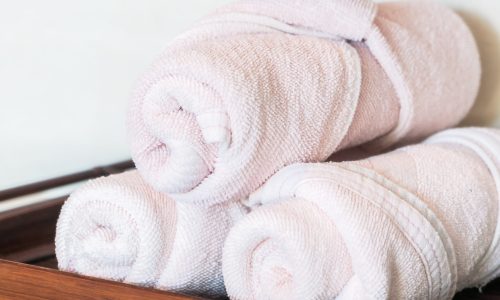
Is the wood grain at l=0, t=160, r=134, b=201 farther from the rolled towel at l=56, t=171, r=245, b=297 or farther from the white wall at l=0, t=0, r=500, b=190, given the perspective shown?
the rolled towel at l=56, t=171, r=245, b=297

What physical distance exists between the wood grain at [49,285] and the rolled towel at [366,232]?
0.29 feet

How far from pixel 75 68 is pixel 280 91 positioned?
0.87 ft

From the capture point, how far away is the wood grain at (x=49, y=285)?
1.52 feet

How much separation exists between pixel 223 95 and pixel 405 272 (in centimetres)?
16

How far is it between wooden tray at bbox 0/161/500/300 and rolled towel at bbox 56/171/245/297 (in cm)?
4

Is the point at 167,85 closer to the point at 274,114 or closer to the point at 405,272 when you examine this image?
the point at 274,114

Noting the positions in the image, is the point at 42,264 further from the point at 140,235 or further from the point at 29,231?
the point at 140,235

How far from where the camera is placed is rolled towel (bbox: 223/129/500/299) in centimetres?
47

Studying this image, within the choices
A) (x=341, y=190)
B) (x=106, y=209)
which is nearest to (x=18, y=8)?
(x=106, y=209)

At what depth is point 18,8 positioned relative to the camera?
65 centimetres

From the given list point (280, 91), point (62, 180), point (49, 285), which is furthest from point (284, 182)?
point (62, 180)

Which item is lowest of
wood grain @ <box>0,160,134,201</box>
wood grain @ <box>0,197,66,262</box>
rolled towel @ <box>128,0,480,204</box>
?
wood grain @ <box>0,197,66,262</box>

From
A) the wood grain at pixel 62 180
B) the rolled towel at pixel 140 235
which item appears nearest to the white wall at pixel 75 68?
the wood grain at pixel 62 180

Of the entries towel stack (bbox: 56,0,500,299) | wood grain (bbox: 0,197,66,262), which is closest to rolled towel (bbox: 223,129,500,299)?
towel stack (bbox: 56,0,500,299)
